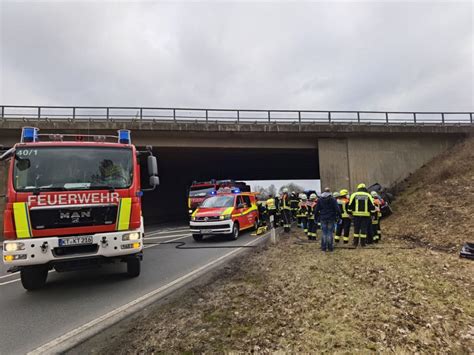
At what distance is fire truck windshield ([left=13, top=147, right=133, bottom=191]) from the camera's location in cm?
559

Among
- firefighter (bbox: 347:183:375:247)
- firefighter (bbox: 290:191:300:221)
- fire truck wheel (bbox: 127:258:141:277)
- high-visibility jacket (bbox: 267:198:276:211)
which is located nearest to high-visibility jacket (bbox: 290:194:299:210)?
firefighter (bbox: 290:191:300:221)

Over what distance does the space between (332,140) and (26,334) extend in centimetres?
1949

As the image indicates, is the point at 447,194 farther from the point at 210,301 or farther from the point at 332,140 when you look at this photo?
the point at 210,301

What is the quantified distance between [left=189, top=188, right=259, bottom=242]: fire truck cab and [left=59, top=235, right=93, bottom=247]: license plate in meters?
6.31

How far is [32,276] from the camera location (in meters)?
6.10

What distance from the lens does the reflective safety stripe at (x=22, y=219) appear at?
524cm

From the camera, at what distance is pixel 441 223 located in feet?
35.8

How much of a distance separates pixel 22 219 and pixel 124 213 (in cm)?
166

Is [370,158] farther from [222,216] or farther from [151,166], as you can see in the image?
[151,166]

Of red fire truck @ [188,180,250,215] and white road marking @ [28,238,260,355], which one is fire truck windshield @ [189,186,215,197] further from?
white road marking @ [28,238,260,355]

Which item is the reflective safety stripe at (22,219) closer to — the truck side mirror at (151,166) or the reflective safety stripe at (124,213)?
the reflective safety stripe at (124,213)

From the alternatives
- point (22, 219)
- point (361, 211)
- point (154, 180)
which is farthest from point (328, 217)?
point (22, 219)

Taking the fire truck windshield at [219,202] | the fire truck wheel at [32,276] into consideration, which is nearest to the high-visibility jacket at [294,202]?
the fire truck windshield at [219,202]

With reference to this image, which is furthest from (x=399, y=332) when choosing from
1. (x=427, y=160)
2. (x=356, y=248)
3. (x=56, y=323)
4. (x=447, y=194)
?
(x=427, y=160)
